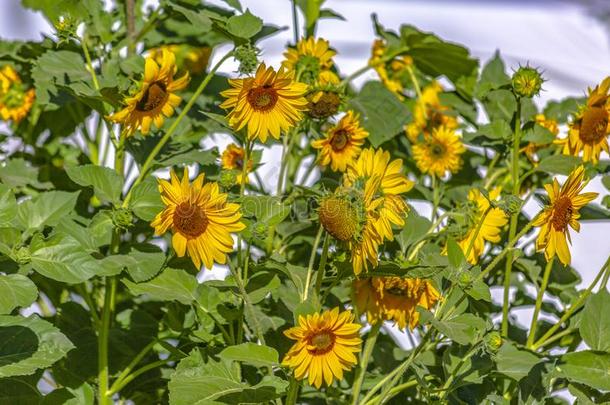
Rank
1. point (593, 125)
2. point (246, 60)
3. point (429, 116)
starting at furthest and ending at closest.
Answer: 1. point (429, 116)
2. point (593, 125)
3. point (246, 60)

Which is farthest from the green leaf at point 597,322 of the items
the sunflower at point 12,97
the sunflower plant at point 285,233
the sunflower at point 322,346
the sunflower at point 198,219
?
the sunflower at point 12,97

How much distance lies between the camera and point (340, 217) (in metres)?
0.79

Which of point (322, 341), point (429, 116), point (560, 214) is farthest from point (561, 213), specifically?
point (429, 116)

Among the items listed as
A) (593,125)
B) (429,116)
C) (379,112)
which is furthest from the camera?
(429,116)

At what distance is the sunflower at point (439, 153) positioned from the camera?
1.19 meters

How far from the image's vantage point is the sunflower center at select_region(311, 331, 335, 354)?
81 cm

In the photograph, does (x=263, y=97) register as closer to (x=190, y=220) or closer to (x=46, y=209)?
(x=190, y=220)

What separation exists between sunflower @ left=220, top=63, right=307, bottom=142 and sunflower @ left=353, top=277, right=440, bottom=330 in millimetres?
203

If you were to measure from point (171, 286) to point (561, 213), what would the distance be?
1.24 ft

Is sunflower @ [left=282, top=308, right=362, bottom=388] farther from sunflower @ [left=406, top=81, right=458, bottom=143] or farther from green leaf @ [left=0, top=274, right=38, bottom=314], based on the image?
sunflower @ [left=406, top=81, right=458, bottom=143]

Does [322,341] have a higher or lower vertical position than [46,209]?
lower

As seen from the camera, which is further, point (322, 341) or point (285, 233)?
point (285, 233)

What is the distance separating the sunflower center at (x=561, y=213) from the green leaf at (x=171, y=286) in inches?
13.8

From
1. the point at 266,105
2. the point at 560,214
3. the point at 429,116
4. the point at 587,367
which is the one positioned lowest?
the point at 587,367
